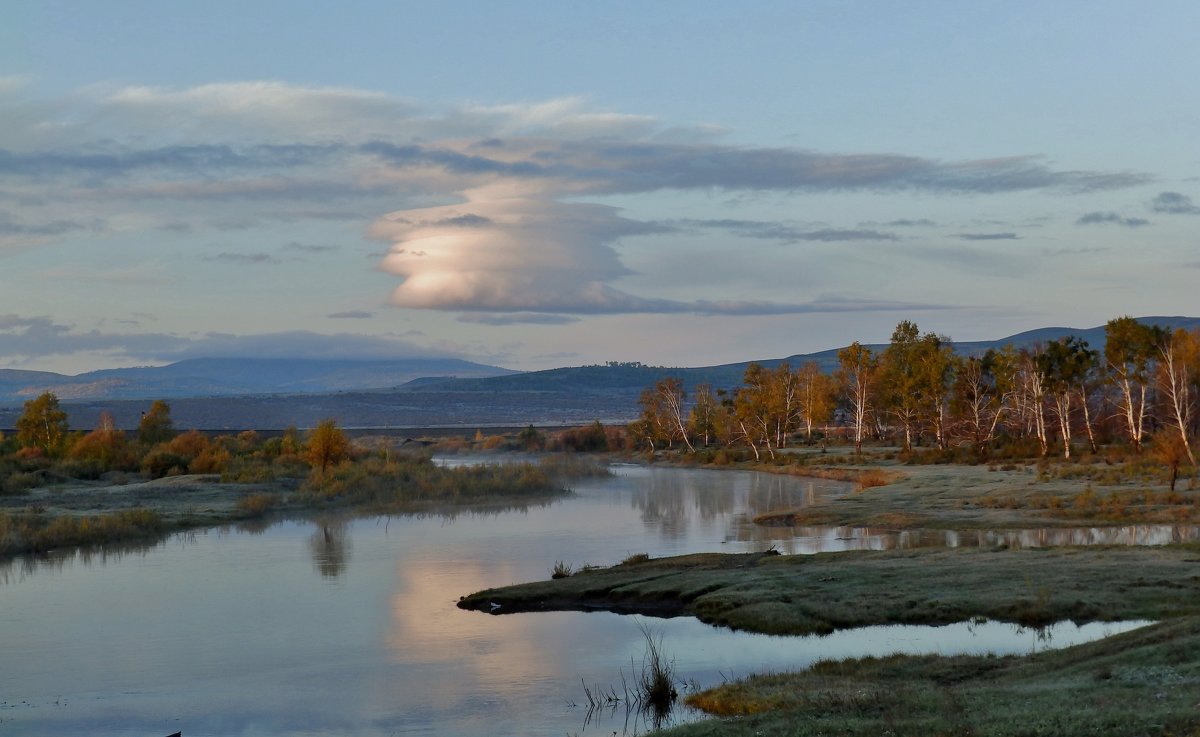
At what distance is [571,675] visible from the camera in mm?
18109

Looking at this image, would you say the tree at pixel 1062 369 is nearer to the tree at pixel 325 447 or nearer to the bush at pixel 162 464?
the tree at pixel 325 447

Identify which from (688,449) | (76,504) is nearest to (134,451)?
(76,504)

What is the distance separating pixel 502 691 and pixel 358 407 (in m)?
176

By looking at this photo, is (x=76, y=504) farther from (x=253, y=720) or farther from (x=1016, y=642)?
(x=1016, y=642)

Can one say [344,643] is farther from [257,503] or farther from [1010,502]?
[1010,502]

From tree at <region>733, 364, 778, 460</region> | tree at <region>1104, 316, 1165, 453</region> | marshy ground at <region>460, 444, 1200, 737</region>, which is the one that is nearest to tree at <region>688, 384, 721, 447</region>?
tree at <region>733, 364, 778, 460</region>

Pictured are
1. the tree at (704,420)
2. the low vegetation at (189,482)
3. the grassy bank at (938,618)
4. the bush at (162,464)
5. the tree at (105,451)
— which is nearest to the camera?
the grassy bank at (938,618)

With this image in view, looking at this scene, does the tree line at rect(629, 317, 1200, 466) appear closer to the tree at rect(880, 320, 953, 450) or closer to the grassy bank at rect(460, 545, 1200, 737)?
the tree at rect(880, 320, 953, 450)

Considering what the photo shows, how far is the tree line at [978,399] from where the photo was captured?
60.4 metres

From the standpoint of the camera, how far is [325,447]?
60.2m

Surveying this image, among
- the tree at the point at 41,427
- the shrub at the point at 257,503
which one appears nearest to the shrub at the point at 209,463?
the tree at the point at 41,427

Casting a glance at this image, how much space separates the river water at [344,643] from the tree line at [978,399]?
83.8ft

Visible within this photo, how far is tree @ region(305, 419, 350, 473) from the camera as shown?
60031 mm

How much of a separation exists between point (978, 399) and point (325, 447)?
122 ft
